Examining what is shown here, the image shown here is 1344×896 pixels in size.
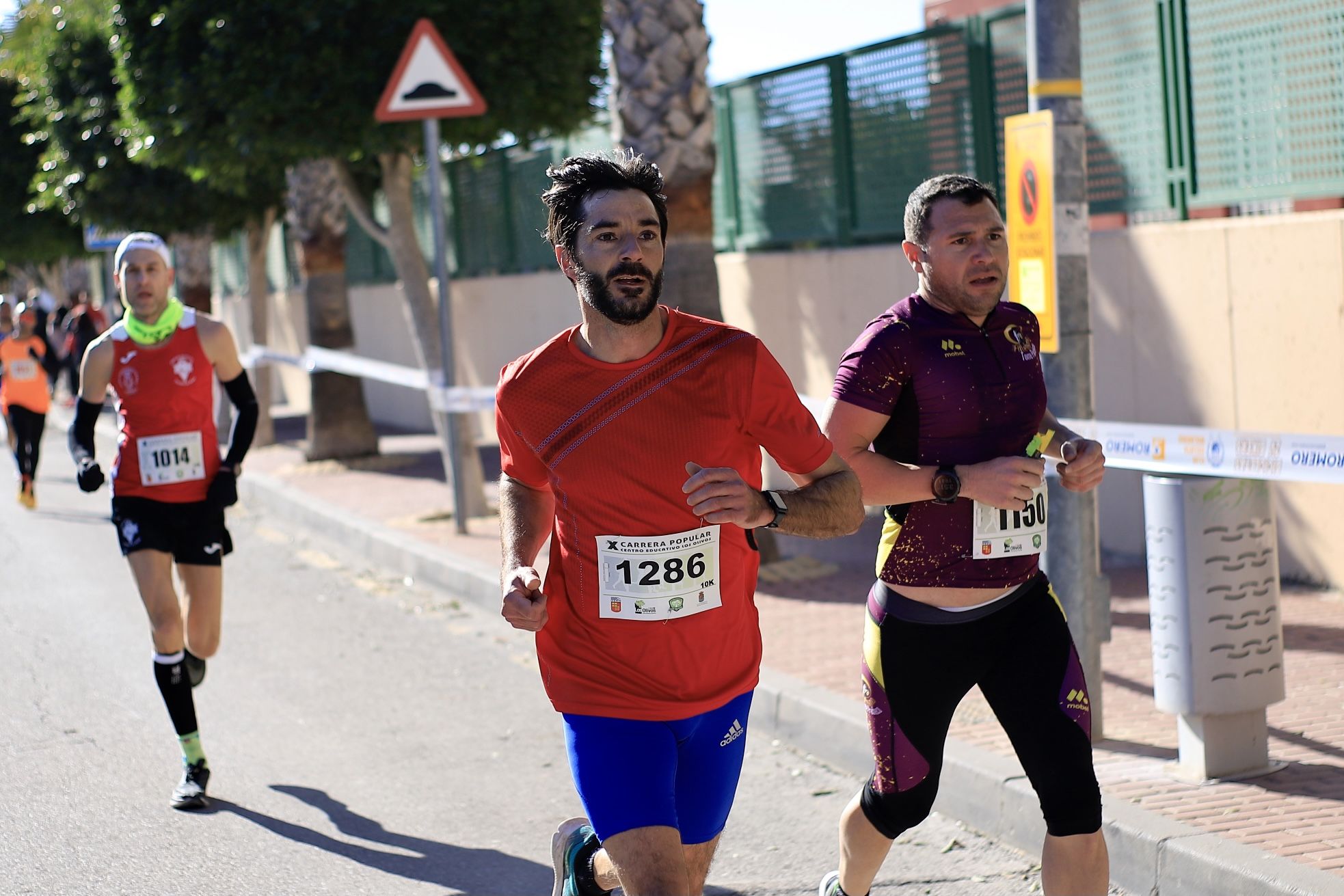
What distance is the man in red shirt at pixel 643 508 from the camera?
3.44 m

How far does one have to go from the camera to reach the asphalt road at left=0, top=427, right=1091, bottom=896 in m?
5.31

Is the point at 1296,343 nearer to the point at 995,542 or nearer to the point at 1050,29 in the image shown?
the point at 1050,29

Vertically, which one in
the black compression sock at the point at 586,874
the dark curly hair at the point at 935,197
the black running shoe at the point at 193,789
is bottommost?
the black running shoe at the point at 193,789

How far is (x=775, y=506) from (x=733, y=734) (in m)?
0.57

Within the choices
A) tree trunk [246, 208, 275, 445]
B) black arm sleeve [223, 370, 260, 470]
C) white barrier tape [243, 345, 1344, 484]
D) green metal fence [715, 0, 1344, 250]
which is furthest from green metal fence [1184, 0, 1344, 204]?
tree trunk [246, 208, 275, 445]

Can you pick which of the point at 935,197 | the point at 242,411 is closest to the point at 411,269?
the point at 242,411

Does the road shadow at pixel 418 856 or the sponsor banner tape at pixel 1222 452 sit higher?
the sponsor banner tape at pixel 1222 452

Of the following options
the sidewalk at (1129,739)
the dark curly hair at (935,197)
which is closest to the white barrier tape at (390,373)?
the sidewalk at (1129,739)

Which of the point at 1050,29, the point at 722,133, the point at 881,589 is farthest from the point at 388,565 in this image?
the point at 881,589

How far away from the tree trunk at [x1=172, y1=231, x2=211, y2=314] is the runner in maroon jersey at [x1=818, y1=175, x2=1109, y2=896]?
18057 mm

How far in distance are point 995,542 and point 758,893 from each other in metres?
1.65

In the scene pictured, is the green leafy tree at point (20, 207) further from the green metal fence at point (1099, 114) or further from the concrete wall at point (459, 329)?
the green metal fence at point (1099, 114)

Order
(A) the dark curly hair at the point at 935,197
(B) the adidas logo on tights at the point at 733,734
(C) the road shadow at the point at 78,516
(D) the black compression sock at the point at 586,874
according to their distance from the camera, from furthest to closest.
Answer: (C) the road shadow at the point at 78,516
(A) the dark curly hair at the point at 935,197
(D) the black compression sock at the point at 586,874
(B) the adidas logo on tights at the point at 733,734

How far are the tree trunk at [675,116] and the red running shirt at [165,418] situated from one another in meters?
3.63
